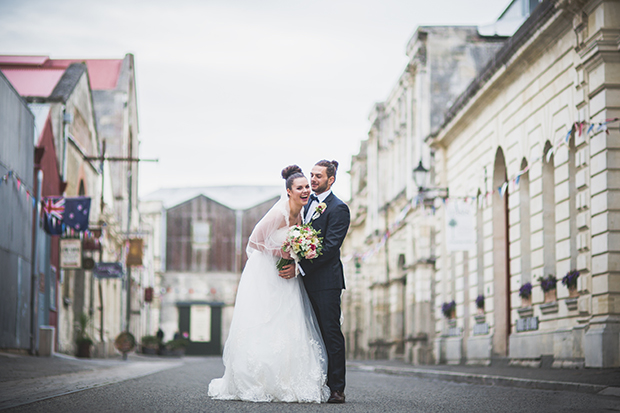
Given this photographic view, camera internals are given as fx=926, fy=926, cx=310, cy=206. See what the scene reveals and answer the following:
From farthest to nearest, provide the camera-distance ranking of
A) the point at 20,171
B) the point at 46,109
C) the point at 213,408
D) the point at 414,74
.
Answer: the point at 414,74, the point at 46,109, the point at 20,171, the point at 213,408

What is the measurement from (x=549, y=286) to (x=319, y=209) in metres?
10.5

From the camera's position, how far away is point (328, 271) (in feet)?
27.4

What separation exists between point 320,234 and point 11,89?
41.4 feet

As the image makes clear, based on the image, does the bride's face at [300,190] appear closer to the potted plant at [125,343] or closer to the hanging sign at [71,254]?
the hanging sign at [71,254]

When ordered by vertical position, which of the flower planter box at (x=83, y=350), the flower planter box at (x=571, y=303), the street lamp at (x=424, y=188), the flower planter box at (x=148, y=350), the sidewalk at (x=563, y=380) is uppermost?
the street lamp at (x=424, y=188)

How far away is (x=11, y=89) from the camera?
19.1 meters

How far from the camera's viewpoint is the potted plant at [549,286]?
698 inches

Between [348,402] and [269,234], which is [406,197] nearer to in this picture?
[269,234]

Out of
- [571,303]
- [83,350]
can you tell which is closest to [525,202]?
[571,303]

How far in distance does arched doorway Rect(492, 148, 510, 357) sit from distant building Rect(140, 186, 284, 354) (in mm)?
39740

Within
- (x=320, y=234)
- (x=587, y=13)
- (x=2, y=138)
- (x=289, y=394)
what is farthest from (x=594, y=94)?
(x=2, y=138)

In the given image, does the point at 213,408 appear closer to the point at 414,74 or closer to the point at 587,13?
the point at 587,13

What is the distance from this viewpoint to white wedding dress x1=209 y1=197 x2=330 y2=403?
26.3 feet

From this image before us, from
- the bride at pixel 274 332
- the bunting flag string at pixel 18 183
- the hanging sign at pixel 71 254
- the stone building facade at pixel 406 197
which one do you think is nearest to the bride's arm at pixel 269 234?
the bride at pixel 274 332
